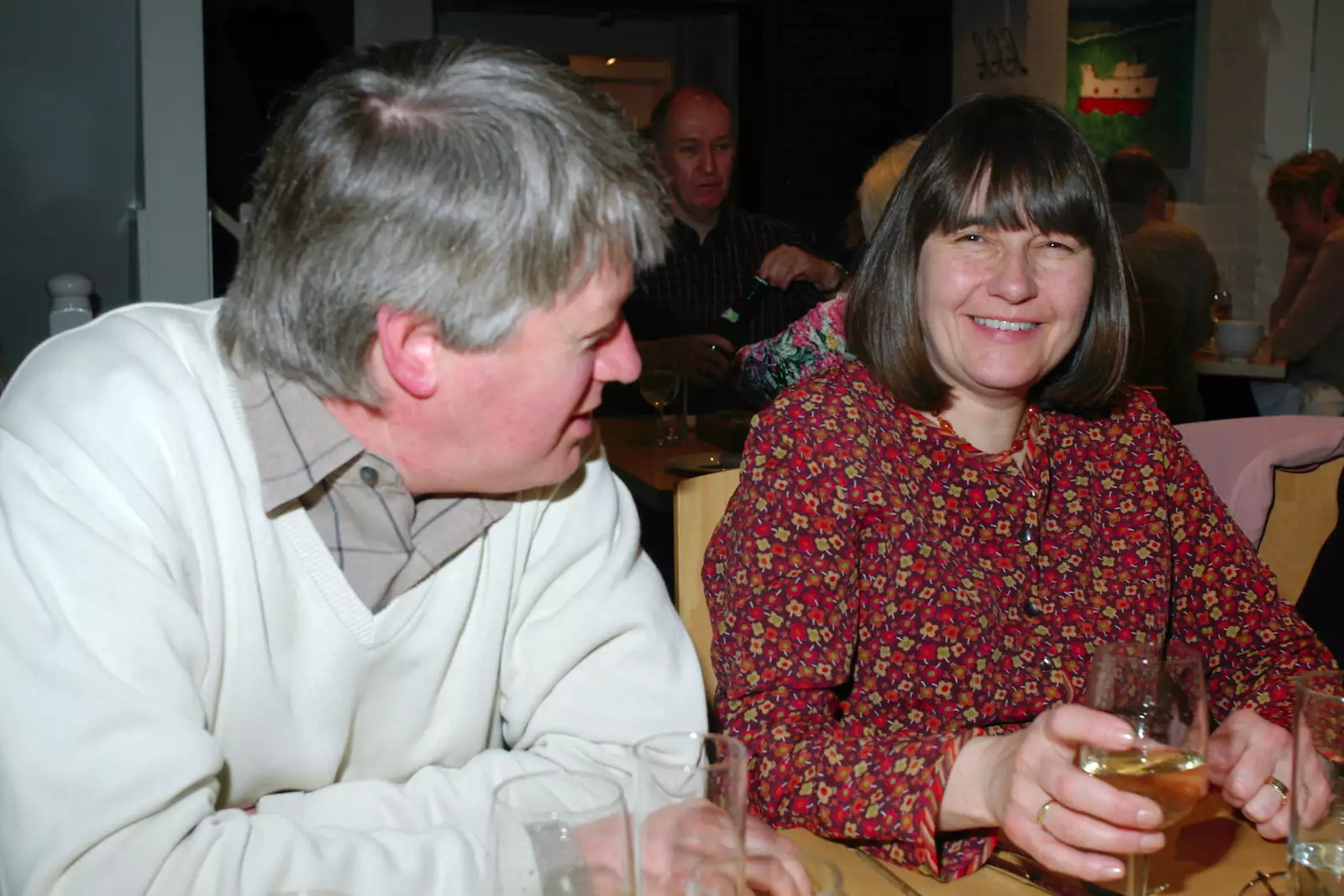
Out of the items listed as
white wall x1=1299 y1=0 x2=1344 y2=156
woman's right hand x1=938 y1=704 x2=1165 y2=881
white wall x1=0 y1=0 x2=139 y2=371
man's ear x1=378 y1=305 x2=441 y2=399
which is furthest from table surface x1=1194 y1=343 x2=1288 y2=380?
man's ear x1=378 y1=305 x2=441 y2=399

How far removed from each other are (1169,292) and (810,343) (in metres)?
3.21

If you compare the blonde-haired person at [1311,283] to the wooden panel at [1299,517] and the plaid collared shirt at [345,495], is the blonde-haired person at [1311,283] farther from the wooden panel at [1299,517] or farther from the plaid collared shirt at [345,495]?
the plaid collared shirt at [345,495]

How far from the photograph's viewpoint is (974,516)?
62.3 inches

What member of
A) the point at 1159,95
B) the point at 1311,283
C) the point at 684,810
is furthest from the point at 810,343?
the point at 1159,95

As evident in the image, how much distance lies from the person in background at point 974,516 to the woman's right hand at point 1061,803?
0.13m

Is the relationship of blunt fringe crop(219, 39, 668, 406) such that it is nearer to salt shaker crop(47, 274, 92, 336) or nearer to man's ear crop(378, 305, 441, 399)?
man's ear crop(378, 305, 441, 399)

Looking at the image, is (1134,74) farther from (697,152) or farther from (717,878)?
(717,878)

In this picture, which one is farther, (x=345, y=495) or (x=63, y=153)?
(x=63, y=153)

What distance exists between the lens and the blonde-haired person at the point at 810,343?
258 centimetres

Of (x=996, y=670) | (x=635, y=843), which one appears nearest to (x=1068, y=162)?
(x=996, y=670)

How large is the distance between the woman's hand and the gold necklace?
43 cm

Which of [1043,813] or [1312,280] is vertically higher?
[1312,280]

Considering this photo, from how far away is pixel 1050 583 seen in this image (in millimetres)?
1581

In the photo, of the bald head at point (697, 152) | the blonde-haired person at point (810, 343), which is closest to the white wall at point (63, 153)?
the blonde-haired person at point (810, 343)
